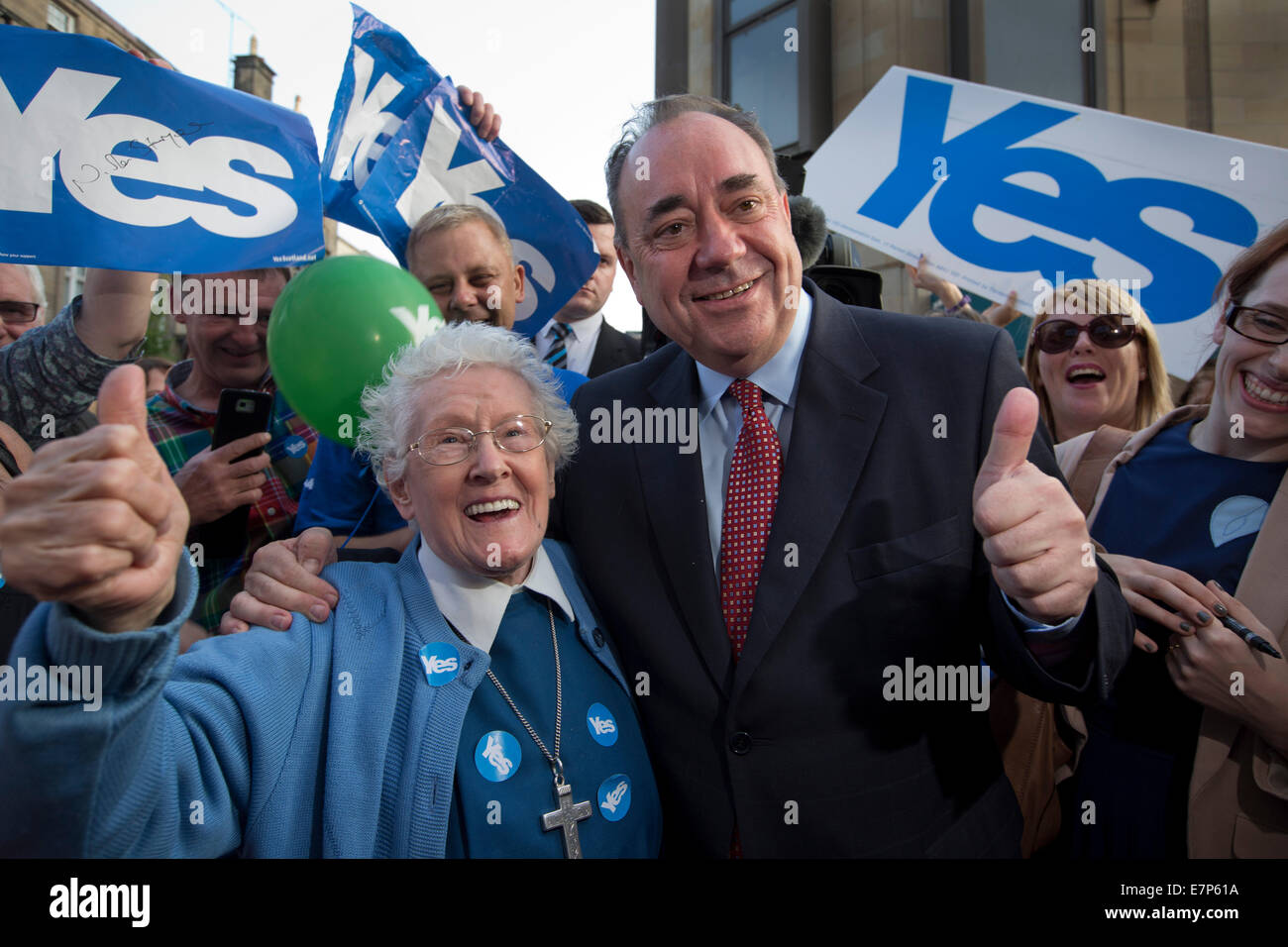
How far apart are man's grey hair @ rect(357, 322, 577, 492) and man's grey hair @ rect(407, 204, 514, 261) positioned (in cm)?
83

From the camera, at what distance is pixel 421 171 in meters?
3.01

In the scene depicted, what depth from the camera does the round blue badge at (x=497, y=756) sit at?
1553 millimetres

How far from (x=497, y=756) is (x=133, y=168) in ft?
7.18

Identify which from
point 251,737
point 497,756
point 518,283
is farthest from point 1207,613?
point 518,283

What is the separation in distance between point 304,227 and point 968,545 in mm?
2330

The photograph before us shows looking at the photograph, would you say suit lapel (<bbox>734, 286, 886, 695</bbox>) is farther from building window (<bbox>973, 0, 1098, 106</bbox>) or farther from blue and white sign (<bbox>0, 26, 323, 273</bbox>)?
building window (<bbox>973, 0, 1098, 106</bbox>)

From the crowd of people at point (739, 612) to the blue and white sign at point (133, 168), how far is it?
2.66ft

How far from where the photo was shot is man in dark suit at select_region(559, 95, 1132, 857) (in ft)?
5.21

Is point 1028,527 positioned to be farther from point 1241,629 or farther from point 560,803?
point 560,803

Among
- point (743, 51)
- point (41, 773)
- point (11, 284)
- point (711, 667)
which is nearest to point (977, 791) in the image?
point (711, 667)

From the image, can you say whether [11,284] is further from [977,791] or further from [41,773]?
[977,791]

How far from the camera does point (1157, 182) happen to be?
3404 mm

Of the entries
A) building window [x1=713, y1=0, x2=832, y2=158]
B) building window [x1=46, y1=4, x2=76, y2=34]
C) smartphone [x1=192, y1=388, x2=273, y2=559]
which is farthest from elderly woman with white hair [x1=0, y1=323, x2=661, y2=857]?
building window [x1=46, y1=4, x2=76, y2=34]
